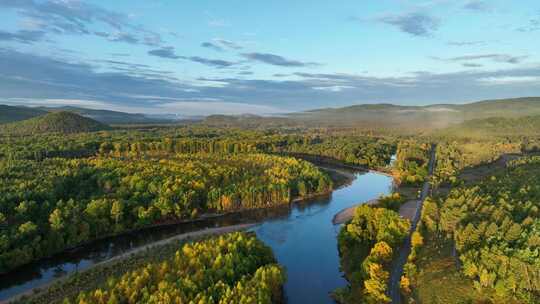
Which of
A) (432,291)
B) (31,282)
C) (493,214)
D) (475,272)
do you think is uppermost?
(493,214)

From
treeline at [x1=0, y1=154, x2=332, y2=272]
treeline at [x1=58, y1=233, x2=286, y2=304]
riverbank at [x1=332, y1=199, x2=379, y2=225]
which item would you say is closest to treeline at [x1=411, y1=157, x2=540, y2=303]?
riverbank at [x1=332, y1=199, x2=379, y2=225]

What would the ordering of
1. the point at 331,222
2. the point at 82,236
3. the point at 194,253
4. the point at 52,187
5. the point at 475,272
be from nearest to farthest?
the point at 475,272 → the point at 194,253 → the point at 82,236 → the point at 52,187 → the point at 331,222

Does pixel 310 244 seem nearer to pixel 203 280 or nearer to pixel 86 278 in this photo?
pixel 203 280

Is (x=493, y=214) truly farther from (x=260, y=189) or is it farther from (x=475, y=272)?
(x=260, y=189)

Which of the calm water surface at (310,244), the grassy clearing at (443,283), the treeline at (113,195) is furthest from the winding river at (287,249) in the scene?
the grassy clearing at (443,283)

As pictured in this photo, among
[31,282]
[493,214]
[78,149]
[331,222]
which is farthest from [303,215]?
[78,149]

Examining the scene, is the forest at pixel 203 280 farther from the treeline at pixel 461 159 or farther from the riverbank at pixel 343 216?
the treeline at pixel 461 159

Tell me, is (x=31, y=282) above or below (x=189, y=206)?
below
